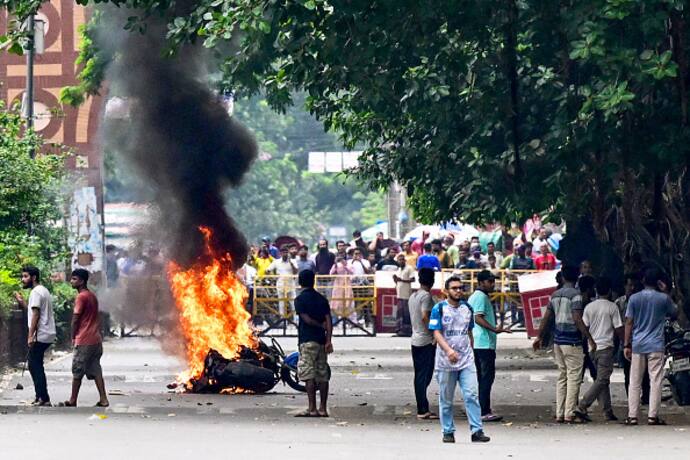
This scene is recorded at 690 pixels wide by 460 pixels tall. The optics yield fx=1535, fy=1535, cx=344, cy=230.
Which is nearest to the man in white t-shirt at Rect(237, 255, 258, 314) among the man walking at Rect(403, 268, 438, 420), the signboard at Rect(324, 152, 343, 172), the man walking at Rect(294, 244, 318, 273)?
the man walking at Rect(294, 244, 318, 273)

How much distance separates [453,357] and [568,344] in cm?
243

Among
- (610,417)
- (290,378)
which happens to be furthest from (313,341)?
(610,417)

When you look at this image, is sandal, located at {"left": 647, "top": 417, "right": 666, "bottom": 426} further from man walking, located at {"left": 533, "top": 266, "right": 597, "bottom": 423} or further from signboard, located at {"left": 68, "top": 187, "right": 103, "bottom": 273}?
signboard, located at {"left": 68, "top": 187, "right": 103, "bottom": 273}

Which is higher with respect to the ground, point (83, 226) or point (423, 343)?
point (83, 226)

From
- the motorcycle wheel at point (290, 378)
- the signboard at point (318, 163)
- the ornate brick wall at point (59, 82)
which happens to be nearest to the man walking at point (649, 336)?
the motorcycle wheel at point (290, 378)

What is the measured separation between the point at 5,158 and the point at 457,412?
382 inches

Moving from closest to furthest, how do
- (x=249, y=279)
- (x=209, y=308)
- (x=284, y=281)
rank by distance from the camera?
(x=209, y=308) < (x=284, y=281) < (x=249, y=279)

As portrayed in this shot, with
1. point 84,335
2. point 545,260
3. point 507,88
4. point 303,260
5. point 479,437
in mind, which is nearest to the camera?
point 479,437

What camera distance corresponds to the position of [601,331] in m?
15.5

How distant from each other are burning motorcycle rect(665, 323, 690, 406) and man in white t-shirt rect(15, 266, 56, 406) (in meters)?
6.63

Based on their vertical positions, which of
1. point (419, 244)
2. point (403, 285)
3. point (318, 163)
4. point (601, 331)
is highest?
point (318, 163)

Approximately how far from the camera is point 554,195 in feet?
66.0

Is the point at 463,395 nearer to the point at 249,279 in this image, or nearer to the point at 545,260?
the point at 545,260

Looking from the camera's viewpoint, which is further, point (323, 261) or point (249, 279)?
point (323, 261)
